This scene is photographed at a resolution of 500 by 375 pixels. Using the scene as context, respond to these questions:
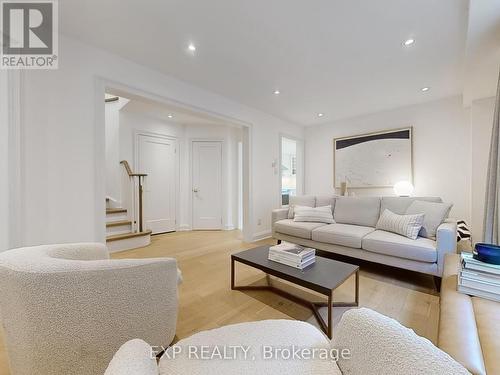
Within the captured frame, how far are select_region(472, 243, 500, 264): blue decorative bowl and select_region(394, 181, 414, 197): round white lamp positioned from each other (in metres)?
2.49

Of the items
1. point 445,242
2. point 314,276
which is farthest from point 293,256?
point 445,242

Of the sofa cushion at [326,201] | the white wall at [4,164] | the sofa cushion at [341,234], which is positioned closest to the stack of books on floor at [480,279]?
the sofa cushion at [341,234]

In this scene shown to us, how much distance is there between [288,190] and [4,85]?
4.75m

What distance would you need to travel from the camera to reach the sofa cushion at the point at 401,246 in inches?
81.9

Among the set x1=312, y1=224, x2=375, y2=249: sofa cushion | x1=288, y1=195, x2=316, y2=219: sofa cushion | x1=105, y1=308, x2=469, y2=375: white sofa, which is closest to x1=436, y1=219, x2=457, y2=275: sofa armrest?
x1=312, y1=224, x2=375, y2=249: sofa cushion

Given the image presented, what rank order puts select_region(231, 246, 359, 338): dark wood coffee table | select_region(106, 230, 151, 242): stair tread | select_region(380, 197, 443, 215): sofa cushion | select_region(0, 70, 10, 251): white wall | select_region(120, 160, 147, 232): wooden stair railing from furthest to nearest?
select_region(120, 160, 147, 232): wooden stair railing
select_region(106, 230, 151, 242): stair tread
select_region(380, 197, 443, 215): sofa cushion
select_region(0, 70, 10, 251): white wall
select_region(231, 246, 359, 338): dark wood coffee table

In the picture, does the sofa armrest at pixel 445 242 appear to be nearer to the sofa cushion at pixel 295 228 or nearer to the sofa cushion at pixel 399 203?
the sofa cushion at pixel 399 203

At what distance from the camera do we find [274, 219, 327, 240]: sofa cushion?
120 inches

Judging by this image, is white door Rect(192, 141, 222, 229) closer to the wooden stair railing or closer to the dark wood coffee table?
the wooden stair railing

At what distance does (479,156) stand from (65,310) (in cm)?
459

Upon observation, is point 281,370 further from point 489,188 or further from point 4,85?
point 4,85

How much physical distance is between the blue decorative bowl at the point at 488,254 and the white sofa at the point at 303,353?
1.13 metres

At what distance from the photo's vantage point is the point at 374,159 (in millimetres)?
4008

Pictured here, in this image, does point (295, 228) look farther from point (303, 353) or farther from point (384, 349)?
point (384, 349)
